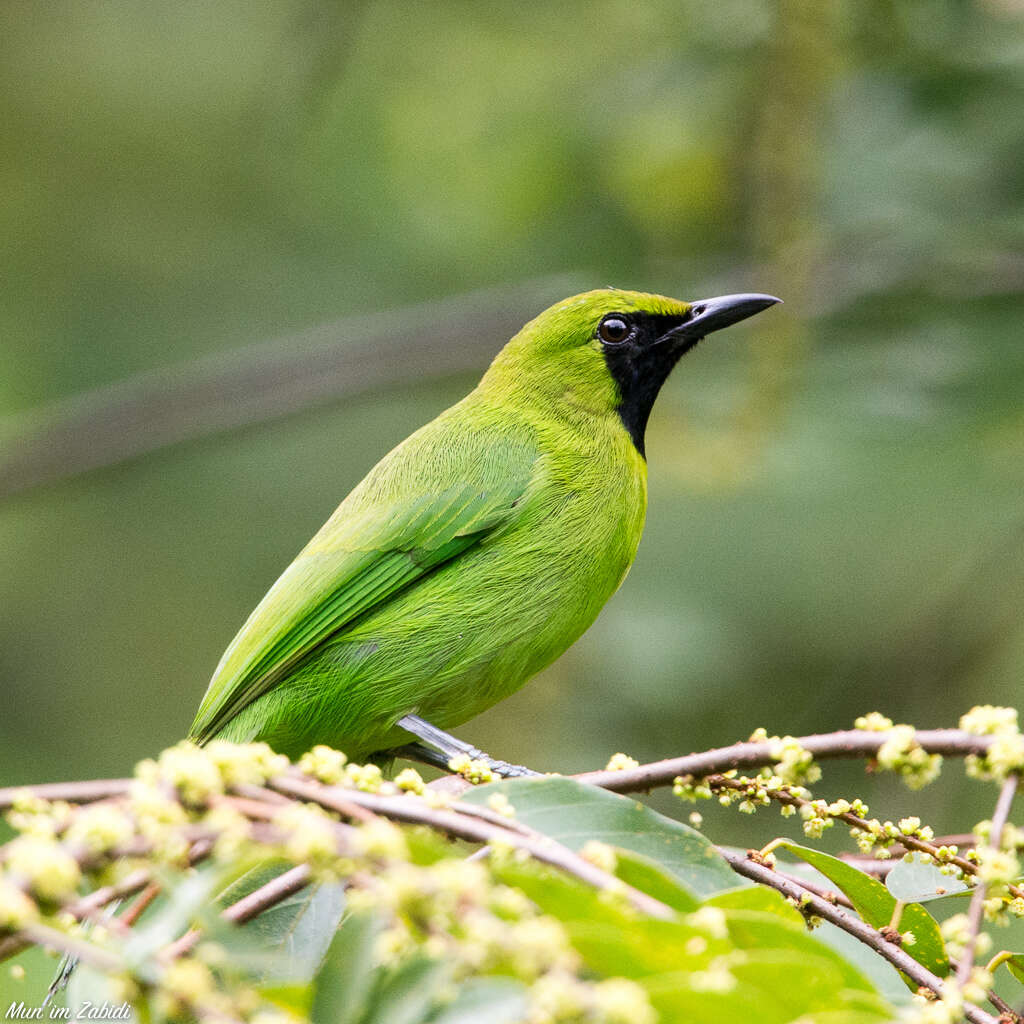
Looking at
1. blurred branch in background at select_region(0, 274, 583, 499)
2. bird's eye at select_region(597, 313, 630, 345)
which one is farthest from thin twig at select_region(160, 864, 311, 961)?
blurred branch in background at select_region(0, 274, 583, 499)

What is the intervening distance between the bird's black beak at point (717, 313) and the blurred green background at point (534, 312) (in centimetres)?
49

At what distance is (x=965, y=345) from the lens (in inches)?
194

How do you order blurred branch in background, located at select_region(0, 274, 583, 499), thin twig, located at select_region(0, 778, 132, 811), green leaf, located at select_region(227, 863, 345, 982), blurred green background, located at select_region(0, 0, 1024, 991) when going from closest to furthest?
thin twig, located at select_region(0, 778, 132, 811) → green leaf, located at select_region(227, 863, 345, 982) → blurred green background, located at select_region(0, 0, 1024, 991) → blurred branch in background, located at select_region(0, 274, 583, 499)

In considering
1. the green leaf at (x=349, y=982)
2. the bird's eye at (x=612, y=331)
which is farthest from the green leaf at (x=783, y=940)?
the bird's eye at (x=612, y=331)

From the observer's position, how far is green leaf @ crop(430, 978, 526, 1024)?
115cm

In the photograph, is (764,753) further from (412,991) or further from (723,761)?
(412,991)

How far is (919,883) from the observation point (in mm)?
2127

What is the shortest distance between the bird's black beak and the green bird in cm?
13

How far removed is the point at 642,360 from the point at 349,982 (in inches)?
127

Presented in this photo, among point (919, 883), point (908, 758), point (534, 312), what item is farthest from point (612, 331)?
point (908, 758)

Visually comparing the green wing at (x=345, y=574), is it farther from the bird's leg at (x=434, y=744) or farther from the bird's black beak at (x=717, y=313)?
the bird's black beak at (x=717, y=313)

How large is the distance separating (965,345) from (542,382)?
1.66m

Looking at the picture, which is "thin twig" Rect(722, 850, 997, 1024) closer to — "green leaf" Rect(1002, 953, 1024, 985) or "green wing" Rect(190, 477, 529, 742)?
"green leaf" Rect(1002, 953, 1024, 985)

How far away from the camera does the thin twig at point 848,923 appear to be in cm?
173
